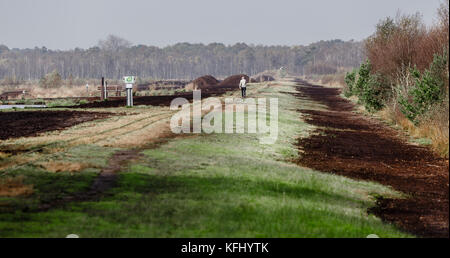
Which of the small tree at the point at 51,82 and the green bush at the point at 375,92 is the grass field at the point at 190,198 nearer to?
the green bush at the point at 375,92

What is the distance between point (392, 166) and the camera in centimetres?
1752

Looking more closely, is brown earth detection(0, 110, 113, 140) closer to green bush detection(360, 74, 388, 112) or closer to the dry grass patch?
the dry grass patch

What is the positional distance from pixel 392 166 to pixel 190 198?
9.16 m

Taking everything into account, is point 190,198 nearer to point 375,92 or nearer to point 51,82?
point 375,92

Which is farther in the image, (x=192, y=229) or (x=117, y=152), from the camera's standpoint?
(x=117, y=152)

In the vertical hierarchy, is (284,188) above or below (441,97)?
below

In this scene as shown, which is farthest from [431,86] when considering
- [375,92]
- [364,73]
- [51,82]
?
[51,82]

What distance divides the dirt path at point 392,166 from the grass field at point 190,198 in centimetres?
63

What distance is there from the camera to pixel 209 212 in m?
9.46

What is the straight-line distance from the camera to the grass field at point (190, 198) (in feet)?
27.9

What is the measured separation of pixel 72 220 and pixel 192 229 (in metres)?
1.71
